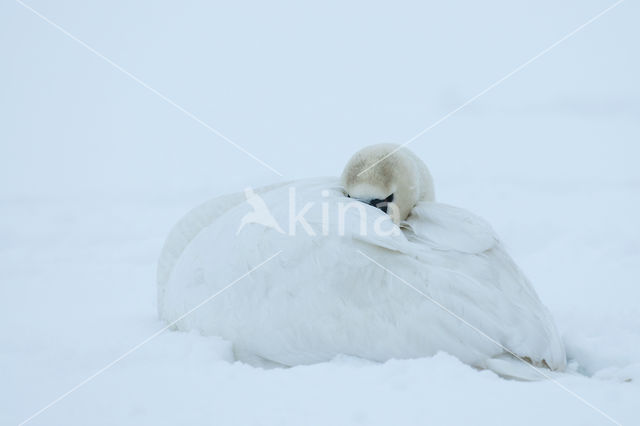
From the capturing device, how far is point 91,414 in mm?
2316

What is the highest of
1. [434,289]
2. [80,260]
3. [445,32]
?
[445,32]

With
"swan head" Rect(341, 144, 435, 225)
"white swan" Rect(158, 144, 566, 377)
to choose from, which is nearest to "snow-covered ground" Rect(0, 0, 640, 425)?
"white swan" Rect(158, 144, 566, 377)

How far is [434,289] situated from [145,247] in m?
3.34

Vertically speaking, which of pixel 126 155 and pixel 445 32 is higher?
pixel 445 32

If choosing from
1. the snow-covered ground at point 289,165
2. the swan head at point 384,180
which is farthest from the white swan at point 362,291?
the swan head at point 384,180

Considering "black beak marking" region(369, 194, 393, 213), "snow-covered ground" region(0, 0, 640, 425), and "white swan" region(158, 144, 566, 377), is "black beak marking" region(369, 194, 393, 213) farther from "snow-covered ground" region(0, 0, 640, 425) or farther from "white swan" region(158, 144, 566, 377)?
"snow-covered ground" region(0, 0, 640, 425)

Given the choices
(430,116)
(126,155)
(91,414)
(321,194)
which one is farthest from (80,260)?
(430,116)

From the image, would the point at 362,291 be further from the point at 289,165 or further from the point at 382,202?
the point at 289,165

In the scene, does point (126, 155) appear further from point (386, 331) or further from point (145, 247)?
point (386, 331)

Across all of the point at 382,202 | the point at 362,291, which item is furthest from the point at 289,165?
the point at 362,291

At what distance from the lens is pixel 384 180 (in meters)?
3.73

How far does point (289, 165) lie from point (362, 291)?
548 centimetres

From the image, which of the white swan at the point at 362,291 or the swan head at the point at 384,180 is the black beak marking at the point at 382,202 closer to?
the swan head at the point at 384,180

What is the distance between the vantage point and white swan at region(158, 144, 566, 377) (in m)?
2.79
